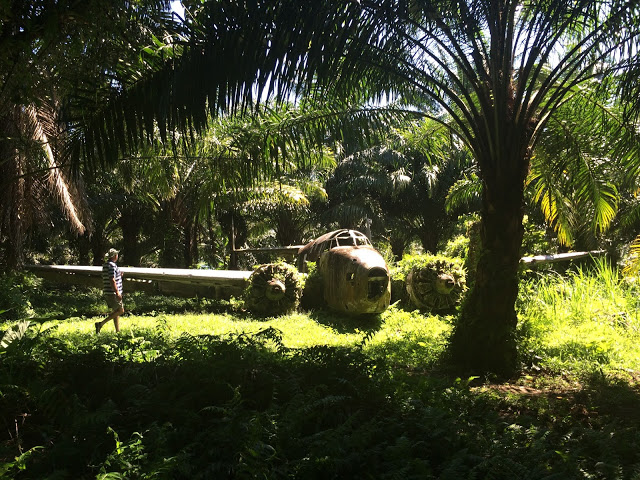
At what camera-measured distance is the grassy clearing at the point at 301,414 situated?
3.27m

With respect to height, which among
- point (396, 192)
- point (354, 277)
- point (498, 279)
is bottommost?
point (354, 277)

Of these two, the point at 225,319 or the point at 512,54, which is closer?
the point at 512,54

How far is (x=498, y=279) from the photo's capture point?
21.9 feet

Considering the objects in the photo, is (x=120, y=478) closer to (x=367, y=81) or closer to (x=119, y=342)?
(x=119, y=342)

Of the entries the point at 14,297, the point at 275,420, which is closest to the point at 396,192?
the point at 14,297

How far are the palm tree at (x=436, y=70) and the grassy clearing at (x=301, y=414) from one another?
1.20m

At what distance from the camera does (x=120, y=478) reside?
9.51ft

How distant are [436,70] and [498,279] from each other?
3.29 metres

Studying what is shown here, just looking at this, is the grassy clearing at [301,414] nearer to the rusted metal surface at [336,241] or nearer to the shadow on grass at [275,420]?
the shadow on grass at [275,420]

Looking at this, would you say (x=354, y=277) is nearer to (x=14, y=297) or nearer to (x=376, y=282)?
(x=376, y=282)

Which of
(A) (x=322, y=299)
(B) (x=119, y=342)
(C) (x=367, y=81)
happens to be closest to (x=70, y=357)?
(B) (x=119, y=342)

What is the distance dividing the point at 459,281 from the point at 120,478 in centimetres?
1046

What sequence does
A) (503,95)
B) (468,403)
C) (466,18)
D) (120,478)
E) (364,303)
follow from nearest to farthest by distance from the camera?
(120,478) < (468,403) < (466,18) < (503,95) < (364,303)

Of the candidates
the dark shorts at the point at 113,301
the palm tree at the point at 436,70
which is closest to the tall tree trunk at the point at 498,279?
the palm tree at the point at 436,70
